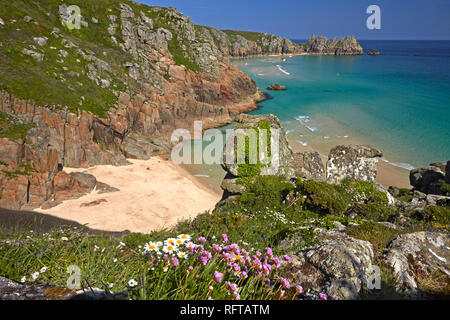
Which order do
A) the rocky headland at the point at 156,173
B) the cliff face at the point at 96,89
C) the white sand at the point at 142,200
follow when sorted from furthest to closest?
the cliff face at the point at 96,89 → the white sand at the point at 142,200 → the rocky headland at the point at 156,173

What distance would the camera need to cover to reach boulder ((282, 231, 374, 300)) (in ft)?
11.7

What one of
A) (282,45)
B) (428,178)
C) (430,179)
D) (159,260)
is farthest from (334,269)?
(282,45)

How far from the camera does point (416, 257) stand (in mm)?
4496

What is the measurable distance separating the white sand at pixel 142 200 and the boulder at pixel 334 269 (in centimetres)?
1182

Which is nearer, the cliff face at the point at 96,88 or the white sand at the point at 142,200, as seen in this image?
the white sand at the point at 142,200

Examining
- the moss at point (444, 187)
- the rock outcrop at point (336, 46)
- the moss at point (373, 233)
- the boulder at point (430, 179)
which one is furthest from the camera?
the rock outcrop at point (336, 46)

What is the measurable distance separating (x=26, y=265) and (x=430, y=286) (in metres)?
5.75

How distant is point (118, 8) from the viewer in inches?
2039

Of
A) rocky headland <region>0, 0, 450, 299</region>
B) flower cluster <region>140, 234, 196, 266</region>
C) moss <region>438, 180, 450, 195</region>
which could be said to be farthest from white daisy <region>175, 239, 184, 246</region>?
moss <region>438, 180, 450, 195</region>

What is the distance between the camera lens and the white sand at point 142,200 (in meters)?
18.6

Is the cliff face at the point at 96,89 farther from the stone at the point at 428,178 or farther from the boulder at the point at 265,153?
the stone at the point at 428,178

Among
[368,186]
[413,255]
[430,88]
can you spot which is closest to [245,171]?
[368,186]

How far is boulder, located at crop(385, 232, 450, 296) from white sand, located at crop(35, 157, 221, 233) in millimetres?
12216

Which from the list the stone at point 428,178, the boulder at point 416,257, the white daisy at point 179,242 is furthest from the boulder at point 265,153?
the stone at point 428,178
